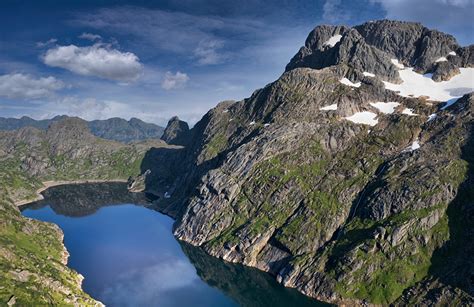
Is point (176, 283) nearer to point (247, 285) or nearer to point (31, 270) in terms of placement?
point (247, 285)

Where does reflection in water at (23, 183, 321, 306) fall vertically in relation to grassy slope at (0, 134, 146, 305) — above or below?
below

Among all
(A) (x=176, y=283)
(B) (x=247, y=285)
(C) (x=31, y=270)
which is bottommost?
(A) (x=176, y=283)

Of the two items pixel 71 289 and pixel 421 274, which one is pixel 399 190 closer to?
pixel 421 274

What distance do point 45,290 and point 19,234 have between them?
61963mm

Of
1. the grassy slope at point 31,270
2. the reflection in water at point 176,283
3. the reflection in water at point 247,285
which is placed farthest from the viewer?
the reflection in water at point 247,285

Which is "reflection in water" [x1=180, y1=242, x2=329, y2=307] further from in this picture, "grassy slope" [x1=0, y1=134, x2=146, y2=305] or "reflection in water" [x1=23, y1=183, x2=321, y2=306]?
"grassy slope" [x1=0, y1=134, x2=146, y2=305]

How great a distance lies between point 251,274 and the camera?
18188 cm

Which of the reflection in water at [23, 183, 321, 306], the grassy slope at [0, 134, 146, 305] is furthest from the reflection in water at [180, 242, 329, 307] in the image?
the grassy slope at [0, 134, 146, 305]

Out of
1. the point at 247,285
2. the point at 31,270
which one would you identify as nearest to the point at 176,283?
the point at 247,285

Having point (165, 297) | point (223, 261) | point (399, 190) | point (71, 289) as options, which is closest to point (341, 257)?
point (399, 190)

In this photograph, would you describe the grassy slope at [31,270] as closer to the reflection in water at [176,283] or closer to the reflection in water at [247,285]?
the reflection in water at [176,283]

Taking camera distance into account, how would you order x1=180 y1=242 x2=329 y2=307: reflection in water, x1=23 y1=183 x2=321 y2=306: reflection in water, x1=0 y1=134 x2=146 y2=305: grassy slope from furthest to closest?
x1=180 y1=242 x2=329 y2=307: reflection in water, x1=23 y1=183 x2=321 y2=306: reflection in water, x1=0 y1=134 x2=146 y2=305: grassy slope

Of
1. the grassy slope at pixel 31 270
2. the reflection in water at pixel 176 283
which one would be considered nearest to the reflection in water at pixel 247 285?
the reflection in water at pixel 176 283

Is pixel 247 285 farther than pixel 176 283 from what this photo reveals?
Yes
